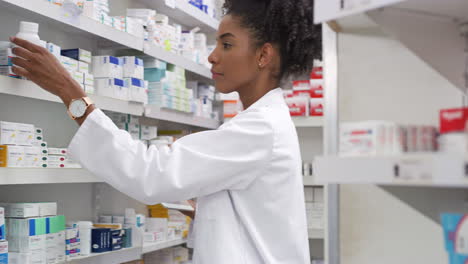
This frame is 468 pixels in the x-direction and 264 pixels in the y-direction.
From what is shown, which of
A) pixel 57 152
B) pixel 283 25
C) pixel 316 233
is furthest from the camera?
pixel 316 233

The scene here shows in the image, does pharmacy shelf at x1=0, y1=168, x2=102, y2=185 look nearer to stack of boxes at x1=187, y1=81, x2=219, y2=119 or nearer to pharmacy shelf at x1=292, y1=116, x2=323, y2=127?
stack of boxes at x1=187, y1=81, x2=219, y2=119

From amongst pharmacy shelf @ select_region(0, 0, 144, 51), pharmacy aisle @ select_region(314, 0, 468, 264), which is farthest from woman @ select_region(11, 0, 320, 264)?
pharmacy aisle @ select_region(314, 0, 468, 264)

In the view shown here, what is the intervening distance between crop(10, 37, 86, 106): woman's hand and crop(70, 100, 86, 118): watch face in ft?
0.08

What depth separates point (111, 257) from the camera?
2.58 m

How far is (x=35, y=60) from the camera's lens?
196cm

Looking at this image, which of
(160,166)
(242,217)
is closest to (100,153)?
(160,166)

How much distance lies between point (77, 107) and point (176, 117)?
138 cm

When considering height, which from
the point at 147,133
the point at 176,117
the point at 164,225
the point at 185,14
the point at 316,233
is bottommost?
the point at 316,233

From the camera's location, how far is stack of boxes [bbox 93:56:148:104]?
261 centimetres

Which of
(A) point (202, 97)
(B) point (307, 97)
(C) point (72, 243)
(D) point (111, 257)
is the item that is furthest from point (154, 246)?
(B) point (307, 97)

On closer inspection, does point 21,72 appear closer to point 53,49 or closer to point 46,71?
point 46,71

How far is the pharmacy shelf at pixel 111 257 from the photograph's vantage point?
241cm

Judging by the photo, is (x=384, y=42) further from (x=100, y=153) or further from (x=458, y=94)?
(x=100, y=153)

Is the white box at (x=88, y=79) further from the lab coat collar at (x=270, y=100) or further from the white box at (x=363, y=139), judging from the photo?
the white box at (x=363, y=139)
